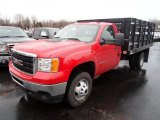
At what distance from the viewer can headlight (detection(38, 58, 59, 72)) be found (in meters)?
3.13

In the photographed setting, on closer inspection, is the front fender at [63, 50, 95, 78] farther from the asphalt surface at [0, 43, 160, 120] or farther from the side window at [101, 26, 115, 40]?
the asphalt surface at [0, 43, 160, 120]

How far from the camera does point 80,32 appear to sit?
186 inches

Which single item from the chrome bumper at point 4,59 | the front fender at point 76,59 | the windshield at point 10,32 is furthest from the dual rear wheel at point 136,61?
the windshield at point 10,32

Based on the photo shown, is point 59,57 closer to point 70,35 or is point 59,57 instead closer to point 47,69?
point 47,69

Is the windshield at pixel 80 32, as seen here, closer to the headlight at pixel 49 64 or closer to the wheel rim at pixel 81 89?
the wheel rim at pixel 81 89

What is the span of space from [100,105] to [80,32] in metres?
2.06

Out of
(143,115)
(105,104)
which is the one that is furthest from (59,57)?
(143,115)

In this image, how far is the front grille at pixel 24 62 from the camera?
3.29 metres

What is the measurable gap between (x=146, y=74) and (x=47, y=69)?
5060mm

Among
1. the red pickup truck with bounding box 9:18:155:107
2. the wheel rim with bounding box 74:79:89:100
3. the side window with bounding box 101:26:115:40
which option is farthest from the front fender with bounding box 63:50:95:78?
the side window with bounding box 101:26:115:40

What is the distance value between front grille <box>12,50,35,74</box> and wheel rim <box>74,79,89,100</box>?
1.07m

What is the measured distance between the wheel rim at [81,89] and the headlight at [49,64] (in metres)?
0.82

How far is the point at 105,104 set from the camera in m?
4.05

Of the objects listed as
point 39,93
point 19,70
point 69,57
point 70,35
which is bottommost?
point 39,93
